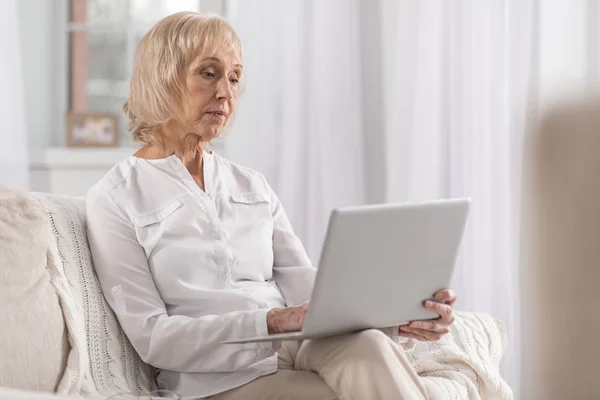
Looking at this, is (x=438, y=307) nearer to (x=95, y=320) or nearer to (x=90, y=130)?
(x=95, y=320)

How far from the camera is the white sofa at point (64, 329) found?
161 centimetres

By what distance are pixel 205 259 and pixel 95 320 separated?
0.26m

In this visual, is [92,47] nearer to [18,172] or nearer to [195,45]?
[18,172]

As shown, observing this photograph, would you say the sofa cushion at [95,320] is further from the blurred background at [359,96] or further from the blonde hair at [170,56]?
the blurred background at [359,96]

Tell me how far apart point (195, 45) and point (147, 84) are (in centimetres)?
14

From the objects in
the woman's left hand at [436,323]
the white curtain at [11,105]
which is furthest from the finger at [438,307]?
the white curtain at [11,105]

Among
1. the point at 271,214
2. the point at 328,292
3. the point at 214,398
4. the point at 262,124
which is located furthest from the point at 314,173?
the point at 328,292

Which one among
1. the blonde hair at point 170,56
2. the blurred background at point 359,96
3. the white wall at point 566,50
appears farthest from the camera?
the blurred background at point 359,96

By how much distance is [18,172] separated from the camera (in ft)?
10.7

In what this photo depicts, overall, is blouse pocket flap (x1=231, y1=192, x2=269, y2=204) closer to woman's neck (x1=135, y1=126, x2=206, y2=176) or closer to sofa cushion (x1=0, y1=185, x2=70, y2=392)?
woman's neck (x1=135, y1=126, x2=206, y2=176)

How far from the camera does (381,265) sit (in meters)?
1.55

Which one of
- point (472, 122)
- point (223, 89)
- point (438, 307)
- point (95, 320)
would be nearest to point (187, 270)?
point (95, 320)

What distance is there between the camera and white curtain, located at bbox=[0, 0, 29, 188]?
3229 millimetres

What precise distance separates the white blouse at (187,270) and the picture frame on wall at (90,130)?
1.61 meters
